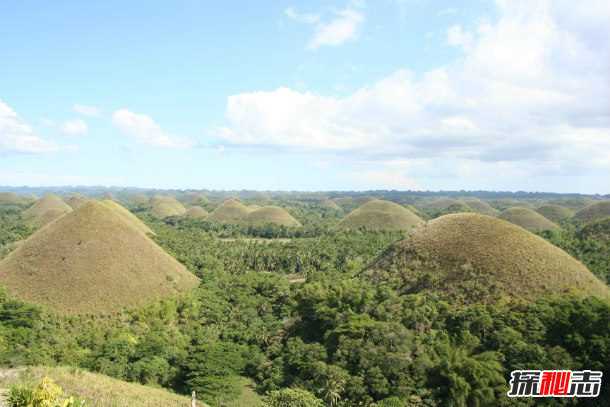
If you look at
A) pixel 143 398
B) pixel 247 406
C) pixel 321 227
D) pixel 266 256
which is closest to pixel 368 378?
pixel 247 406

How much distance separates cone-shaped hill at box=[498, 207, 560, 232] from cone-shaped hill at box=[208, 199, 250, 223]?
3481 inches

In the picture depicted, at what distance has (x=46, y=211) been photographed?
126688 mm

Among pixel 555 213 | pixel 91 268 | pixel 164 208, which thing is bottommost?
pixel 91 268

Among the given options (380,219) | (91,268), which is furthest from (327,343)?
(380,219)

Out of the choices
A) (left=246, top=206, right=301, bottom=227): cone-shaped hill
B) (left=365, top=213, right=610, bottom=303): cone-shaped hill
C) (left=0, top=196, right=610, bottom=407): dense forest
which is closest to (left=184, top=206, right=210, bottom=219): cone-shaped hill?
(left=246, top=206, right=301, bottom=227): cone-shaped hill

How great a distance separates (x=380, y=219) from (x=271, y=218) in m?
37.3

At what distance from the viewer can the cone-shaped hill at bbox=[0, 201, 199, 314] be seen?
4206 centimetres

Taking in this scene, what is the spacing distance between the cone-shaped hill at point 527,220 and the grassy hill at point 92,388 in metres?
125

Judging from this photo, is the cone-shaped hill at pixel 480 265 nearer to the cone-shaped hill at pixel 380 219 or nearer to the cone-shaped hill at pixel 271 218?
the cone-shaped hill at pixel 380 219

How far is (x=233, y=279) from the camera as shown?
53562 millimetres

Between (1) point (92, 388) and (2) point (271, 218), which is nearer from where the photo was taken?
(1) point (92, 388)

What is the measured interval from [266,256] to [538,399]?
50.6m

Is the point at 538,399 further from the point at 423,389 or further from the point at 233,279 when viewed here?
the point at 233,279

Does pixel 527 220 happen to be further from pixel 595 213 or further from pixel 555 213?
pixel 555 213
